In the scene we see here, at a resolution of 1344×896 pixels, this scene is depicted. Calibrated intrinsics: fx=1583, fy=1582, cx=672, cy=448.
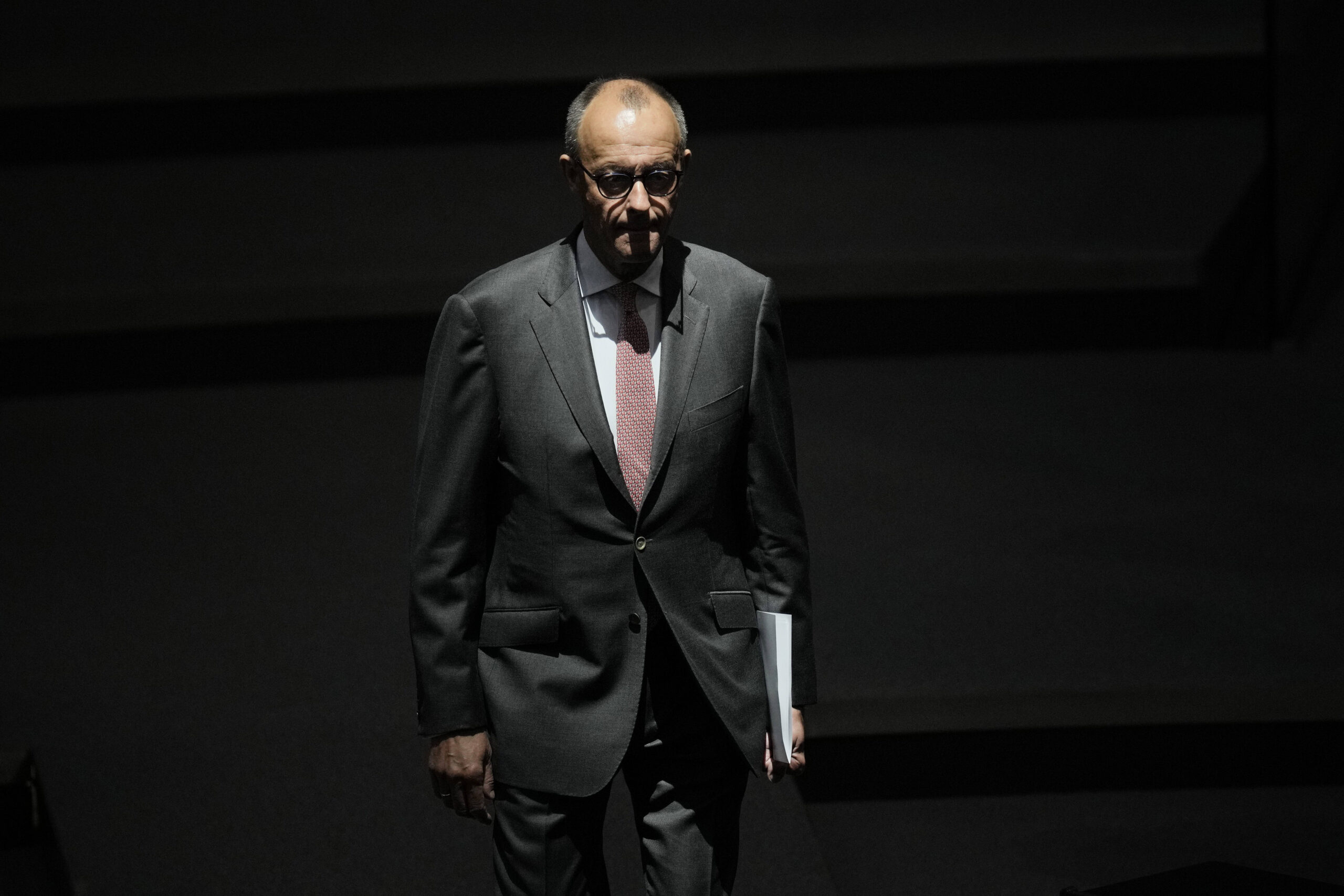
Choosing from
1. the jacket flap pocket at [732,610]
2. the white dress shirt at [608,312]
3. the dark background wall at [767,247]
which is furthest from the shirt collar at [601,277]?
the dark background wall at [767,247]

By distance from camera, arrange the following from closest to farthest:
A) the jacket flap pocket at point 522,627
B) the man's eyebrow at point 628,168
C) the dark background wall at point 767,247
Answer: the man's eyebrow at point 628,168, the jacket flap pocket at point 522,627, the dark background wall at point 767,247

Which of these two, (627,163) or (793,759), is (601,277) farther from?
(793,759)

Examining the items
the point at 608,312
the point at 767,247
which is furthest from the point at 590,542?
the point at 767,247

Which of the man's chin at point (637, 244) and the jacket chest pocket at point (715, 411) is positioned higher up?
the man's chin at point (637, 244)

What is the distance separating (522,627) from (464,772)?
0.57 feet

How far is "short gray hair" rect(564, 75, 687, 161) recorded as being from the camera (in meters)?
1.64

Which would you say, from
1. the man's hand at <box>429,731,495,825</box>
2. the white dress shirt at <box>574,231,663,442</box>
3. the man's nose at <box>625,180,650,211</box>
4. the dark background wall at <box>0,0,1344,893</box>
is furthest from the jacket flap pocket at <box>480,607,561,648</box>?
the dark background wall at <box>0,0,1344,893</box>

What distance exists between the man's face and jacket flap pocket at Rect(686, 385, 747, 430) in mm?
177

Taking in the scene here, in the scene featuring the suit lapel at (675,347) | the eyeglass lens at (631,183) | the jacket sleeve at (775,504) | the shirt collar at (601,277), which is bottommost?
the jacket sleeve at (775,504)

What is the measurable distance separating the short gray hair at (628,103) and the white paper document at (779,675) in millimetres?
544

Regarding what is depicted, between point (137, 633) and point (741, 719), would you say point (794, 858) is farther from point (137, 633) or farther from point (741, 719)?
point (137, 633)

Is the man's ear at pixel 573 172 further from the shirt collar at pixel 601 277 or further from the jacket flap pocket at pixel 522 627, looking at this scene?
the jacket flap pocket at pixel 522 627

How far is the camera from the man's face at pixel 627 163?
5.34 ft

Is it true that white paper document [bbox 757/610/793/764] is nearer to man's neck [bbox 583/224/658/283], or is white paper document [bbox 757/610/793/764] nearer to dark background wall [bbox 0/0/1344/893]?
man's neck [bbox 583/224/658/283]
